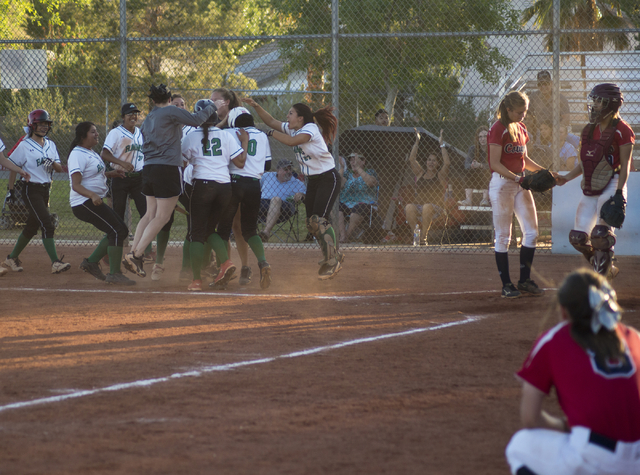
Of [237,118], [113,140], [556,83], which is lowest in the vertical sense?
[113,140]

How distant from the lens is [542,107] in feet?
38.9

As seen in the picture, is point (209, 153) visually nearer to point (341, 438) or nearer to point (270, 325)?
point (270, 325)

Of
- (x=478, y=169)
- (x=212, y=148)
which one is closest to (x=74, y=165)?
(x=212, y=148)

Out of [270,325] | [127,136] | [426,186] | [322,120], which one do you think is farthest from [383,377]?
[426,186]

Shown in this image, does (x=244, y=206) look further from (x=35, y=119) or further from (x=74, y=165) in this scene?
(x=35, y=119)

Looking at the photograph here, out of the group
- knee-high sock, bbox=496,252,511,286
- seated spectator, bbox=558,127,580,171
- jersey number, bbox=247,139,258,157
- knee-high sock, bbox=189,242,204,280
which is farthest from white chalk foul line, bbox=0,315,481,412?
seated spectator, bbox=558,127,580,171

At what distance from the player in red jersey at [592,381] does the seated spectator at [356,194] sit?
1031 centimetres

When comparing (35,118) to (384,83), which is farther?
(384,83)

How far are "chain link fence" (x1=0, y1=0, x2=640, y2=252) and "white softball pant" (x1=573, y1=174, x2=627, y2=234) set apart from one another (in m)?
3.11

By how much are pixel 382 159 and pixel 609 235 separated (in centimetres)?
743

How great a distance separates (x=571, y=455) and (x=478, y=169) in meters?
10.5

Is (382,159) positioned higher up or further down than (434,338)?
higher up

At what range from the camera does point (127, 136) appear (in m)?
9.07

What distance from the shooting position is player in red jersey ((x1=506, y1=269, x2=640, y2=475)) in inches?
95.7
